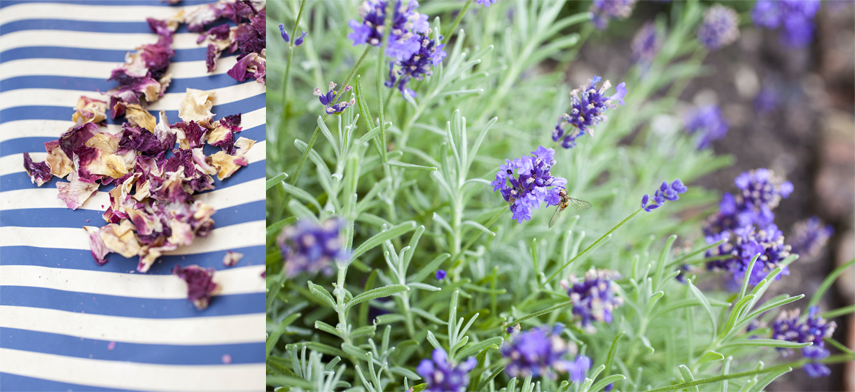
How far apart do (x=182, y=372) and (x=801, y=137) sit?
3.77 meters

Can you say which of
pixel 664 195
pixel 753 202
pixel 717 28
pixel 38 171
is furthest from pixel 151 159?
pixel 717 28

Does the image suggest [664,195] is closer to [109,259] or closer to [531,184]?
[531,184]

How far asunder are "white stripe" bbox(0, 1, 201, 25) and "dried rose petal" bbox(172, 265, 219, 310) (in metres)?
0.87

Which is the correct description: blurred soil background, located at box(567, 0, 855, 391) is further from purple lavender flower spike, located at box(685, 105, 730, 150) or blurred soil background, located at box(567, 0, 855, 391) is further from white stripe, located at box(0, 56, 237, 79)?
white stripe, located at box(0, 56, 237, 79)

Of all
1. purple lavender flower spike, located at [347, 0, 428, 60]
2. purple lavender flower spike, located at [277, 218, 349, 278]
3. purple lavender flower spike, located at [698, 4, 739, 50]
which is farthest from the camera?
purple lavender flower spike, located at [698, 4, 739, 50]

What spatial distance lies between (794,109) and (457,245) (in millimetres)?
3102

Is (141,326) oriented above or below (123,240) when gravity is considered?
below

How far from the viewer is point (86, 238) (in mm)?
1099

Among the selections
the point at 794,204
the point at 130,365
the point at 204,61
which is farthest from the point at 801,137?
the point at 130,365

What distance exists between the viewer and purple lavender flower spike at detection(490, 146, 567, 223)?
1.01m

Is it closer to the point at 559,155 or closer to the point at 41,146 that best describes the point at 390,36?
the point at 41,146

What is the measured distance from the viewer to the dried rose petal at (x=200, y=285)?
956 millimetres

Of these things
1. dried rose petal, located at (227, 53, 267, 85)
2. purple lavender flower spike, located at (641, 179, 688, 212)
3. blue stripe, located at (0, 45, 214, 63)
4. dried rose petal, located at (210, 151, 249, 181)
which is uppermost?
blue stripe, located at (0, 45, 214, 63)

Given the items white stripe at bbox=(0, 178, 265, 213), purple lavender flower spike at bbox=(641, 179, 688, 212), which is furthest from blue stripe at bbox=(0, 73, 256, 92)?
purple lavender flower spike at bbox=(641, 179, 688, 212)
